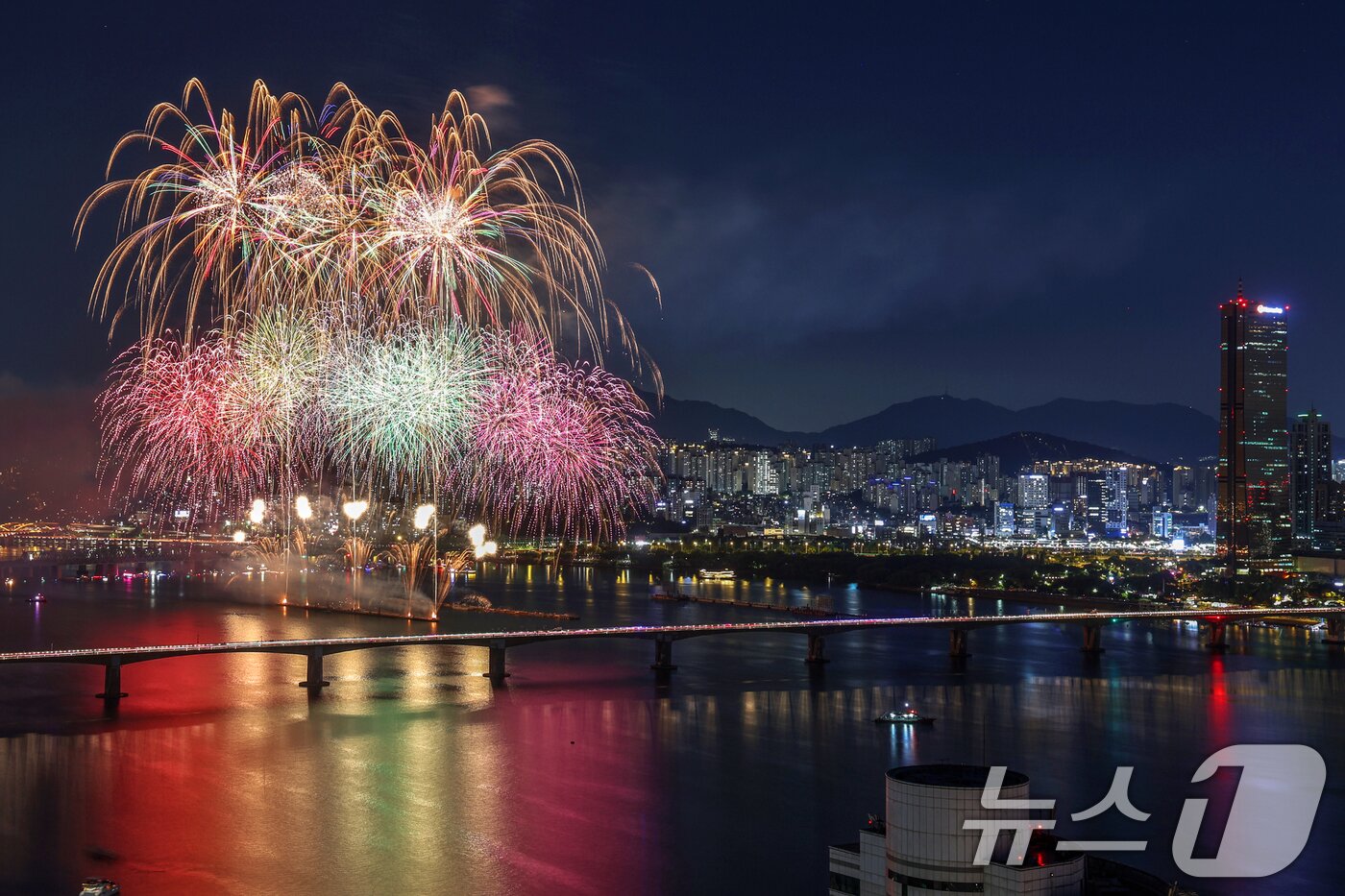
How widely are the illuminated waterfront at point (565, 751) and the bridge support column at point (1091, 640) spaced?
50 cm

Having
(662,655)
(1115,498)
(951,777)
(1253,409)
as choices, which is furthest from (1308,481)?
(951,777)

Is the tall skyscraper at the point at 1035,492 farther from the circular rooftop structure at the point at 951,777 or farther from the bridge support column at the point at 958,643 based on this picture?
the circular rooftop structure at the point at 951,777

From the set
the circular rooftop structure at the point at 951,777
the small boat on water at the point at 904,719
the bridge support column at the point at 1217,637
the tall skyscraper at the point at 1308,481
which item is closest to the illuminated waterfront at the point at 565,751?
the small boat on water at the point at 904,719

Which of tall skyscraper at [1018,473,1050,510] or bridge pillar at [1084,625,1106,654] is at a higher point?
tall skyscraper at [1018,473,1050,510]

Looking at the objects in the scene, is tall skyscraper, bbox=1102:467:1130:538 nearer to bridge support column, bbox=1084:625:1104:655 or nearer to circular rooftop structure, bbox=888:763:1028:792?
bridge support column, bbox=1084:625:1104:655

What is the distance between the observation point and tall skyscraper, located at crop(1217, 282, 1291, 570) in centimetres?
9975

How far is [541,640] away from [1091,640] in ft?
60.3

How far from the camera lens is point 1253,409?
10562 cm

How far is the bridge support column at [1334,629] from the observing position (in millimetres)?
44375

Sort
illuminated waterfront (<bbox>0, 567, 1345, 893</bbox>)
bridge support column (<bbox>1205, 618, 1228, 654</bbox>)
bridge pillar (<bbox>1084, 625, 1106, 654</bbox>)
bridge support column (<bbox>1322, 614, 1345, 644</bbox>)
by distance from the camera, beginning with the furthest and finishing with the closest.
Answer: bridge support column (<bbox>1322, 614, 1345, 644</bbox>), bridge support column (<bbox>1205, 618, 1228, 654</bbox>), bridge pillar (<bbox>1084, 625, 1106, 654</bbox>), illuminated waterfront (<bbox>0, 567, 1345, 893</bbox>)

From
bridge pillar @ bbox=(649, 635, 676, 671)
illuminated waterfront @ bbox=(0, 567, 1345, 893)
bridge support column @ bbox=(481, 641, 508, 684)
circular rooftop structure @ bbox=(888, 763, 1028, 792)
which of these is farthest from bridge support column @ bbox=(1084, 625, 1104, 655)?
circular rooftop structure @ bbox=(888, 763, 1028, 792)

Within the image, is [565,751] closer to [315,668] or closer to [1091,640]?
[315,668]

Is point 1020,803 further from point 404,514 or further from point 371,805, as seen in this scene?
point 404,514

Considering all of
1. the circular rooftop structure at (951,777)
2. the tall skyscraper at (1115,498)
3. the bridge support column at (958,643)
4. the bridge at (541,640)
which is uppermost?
the tall skyscraper at (1115,498)
